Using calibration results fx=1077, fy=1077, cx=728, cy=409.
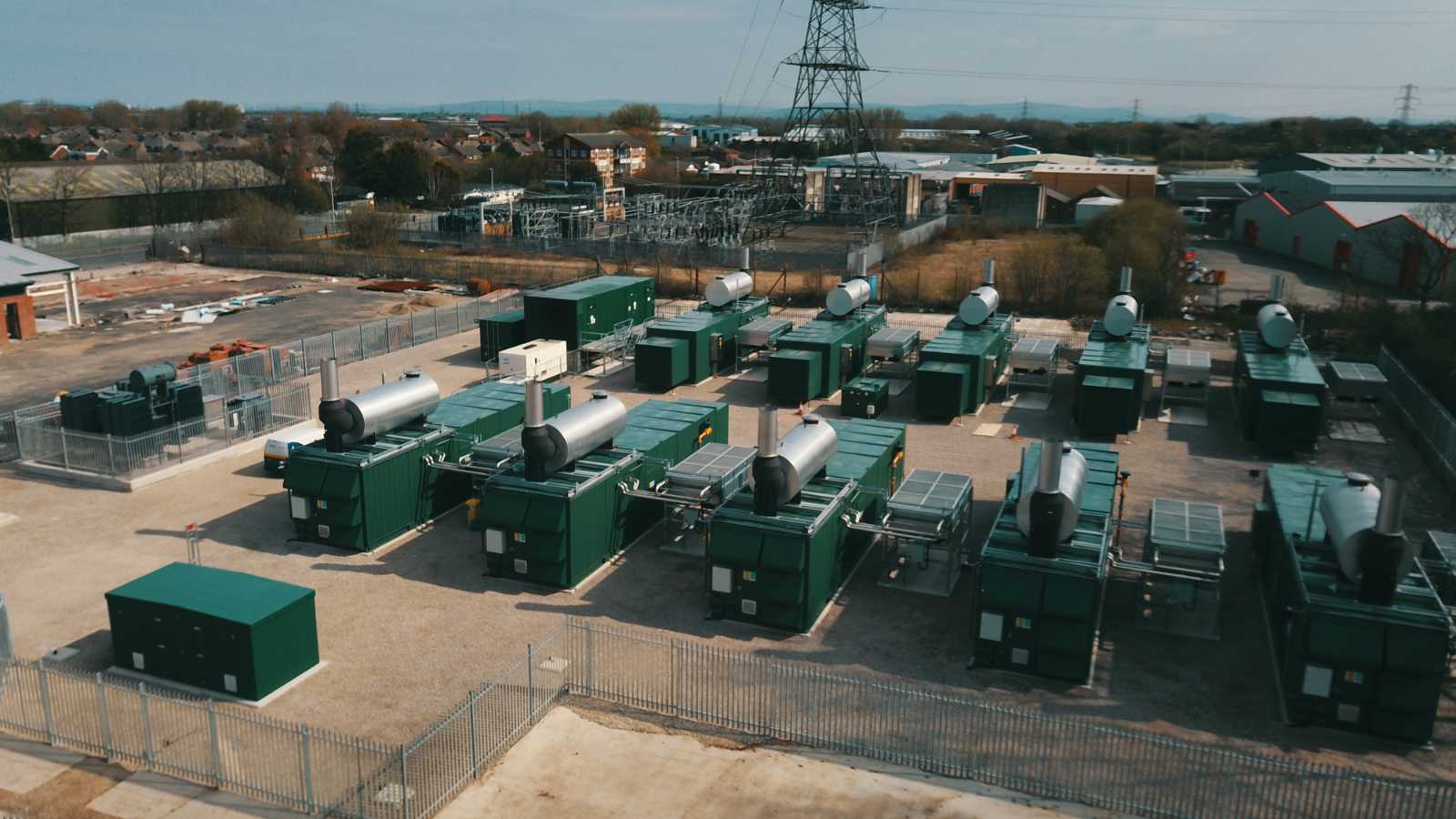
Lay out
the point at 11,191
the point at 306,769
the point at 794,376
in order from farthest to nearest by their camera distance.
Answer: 1. the point at 11,191
2. the point at 794,376
3. the point at 306,769

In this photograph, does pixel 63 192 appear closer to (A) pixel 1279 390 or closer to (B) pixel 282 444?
(B) pixel 282 444

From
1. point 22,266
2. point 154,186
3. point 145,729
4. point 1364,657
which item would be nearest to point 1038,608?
point 1364,657

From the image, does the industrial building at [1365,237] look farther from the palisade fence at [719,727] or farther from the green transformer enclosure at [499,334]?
the palisade fence at [719,727]

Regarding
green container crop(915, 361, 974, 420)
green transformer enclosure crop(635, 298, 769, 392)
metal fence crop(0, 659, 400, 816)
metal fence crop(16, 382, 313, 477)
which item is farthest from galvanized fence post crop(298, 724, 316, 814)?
green transformer enclosure crop(635, 298, 769, 392)

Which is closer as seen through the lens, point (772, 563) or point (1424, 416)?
point (772, 563)

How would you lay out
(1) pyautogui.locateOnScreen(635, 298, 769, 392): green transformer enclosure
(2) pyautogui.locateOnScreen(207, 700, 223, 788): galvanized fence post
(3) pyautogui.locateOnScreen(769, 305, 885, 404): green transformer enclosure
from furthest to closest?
(1) pyautogui.locateOnScreen(635, 298, 769, 392): green transformer enclosure
(3) pyautogui.locateOnScreen(769, 305, 885, 404): green transformer enclosure
(2) pyautogui.locateOnScreen(207, 700, 223, 788): galvanized fence post

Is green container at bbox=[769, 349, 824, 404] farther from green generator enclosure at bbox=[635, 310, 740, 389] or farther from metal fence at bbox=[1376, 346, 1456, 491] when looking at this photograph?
metal fence at bbox=[1376, 346, 1456, 491]

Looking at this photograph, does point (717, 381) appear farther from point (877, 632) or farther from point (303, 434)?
point (877, 632)
